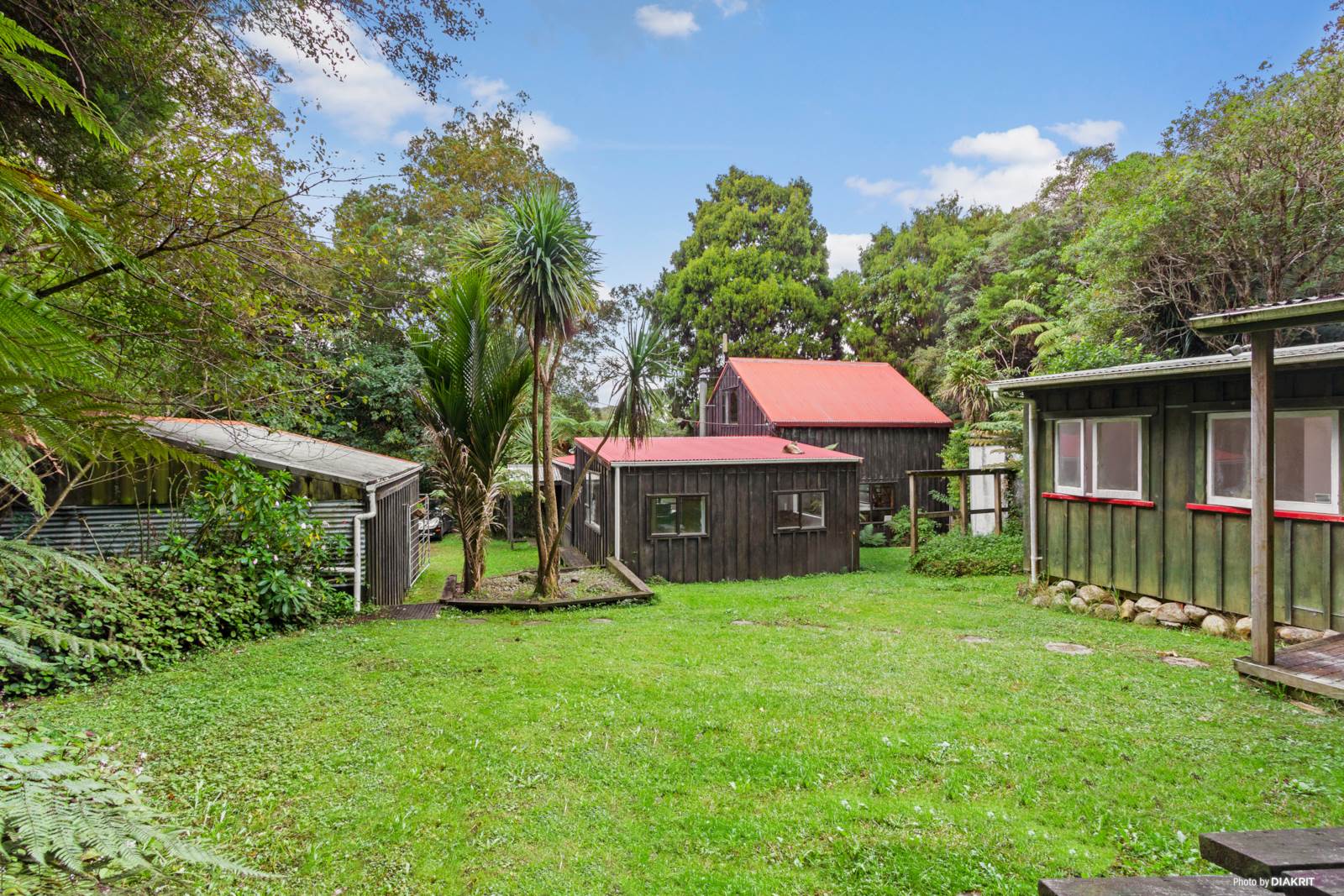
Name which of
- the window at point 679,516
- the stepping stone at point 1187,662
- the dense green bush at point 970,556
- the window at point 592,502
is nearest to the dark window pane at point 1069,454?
the stepping stone at point 1187,662

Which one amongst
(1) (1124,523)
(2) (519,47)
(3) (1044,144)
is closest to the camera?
(1) (1124,523)

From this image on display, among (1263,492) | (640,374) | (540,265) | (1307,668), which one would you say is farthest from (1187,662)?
(540,265)

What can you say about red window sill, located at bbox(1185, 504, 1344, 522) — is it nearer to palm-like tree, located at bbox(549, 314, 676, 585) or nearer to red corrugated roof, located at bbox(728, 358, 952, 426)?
palm-like tree, located at bbox(549, 314, 676, 585)

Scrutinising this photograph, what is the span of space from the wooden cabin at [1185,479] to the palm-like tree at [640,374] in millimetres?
4676

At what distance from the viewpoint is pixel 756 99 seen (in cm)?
1689

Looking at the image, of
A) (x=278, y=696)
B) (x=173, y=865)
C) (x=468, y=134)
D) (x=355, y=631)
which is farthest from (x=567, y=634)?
(x=468, y=134)

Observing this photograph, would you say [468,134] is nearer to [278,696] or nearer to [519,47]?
[519,47]

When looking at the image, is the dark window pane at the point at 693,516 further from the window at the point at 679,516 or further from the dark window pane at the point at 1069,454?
the dark window pane at the point at 1069,454

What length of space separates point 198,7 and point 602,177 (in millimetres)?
15445

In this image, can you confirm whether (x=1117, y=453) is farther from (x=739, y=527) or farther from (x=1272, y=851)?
(x=1272, y=851)

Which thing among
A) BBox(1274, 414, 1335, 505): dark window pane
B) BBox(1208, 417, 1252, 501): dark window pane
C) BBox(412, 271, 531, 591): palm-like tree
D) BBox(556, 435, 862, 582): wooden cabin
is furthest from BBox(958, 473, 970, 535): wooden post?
BBox(412, 271, 531, 591): palm-like tree

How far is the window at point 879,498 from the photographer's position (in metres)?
18.4

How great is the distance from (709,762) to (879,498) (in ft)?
53.4

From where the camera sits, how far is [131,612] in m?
5.43
